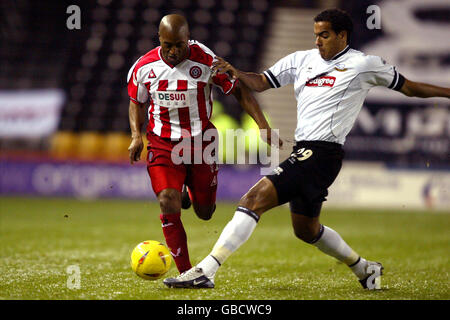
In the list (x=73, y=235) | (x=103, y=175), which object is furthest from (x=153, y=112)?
→ (x=103, y=175)

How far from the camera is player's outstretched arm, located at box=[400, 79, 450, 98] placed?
471cm

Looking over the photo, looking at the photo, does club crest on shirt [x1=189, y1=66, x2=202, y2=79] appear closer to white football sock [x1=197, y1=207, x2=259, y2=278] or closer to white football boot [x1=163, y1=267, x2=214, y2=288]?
white football sock [x1=197, y1=207, x2=259, y2=278]

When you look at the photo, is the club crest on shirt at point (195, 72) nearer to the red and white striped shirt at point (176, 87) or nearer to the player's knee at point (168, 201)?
the red and white striped shirt at point (176, 87)

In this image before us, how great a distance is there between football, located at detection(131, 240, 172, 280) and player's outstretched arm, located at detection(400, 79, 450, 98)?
210cm

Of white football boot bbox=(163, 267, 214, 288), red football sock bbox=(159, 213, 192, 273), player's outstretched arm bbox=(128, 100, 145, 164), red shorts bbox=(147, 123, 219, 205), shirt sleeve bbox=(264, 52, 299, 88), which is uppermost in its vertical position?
shirt sleeve bbox=(264, 52, 299, 88)

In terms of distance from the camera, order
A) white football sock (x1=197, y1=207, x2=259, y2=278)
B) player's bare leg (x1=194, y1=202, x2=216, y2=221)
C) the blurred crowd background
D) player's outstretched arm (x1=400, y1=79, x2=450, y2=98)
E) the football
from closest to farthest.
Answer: white football sock (x1=197, y1=207, x2=259, y2=278) < player's outstretched arm (x1=400, y1=79, x2=450, y2=98) < the football < player's bare leg (x1=194, y1=202, x2=216, y2=221) < the blurred crowd background

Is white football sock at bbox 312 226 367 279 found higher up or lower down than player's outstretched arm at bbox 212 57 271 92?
lower down

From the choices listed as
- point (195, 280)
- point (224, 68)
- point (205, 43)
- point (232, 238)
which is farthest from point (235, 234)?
point (205, 43)

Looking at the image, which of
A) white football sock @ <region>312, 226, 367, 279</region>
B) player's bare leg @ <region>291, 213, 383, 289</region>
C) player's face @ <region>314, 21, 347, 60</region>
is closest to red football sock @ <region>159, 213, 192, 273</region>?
player's bare leg @ <region>291, 213, 383, 289</region>

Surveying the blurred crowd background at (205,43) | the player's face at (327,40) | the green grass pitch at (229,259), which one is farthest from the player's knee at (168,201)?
the blurred crowd background at (205,43)

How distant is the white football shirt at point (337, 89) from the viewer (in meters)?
4.81

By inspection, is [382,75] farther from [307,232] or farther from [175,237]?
[175,237]

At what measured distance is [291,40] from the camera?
63.5 ft
